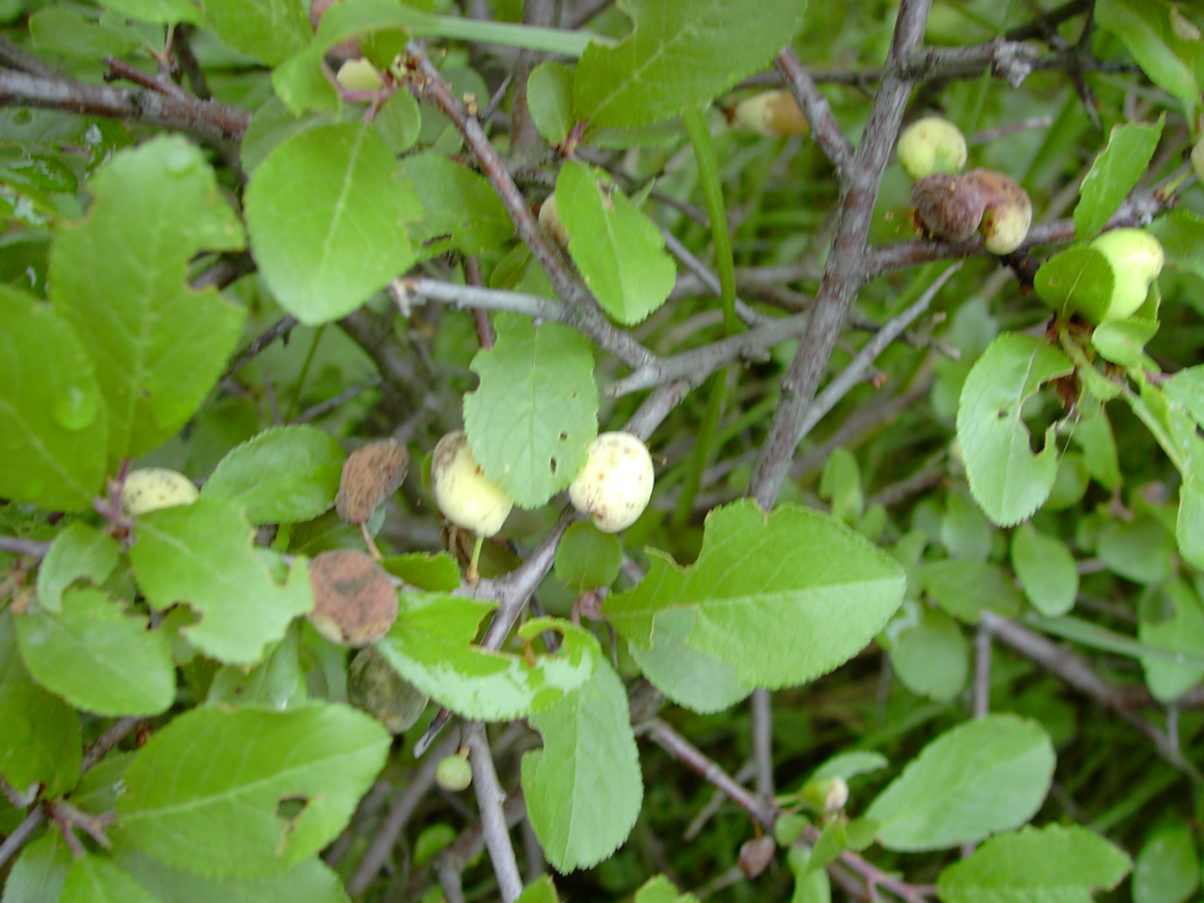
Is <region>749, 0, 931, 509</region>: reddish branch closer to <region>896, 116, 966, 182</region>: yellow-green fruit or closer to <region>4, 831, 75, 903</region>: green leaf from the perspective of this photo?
<region>896, 116, 966, 182</region>: yellow-green fruit

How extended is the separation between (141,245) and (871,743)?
1.01 meters

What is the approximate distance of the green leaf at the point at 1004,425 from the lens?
502 mm

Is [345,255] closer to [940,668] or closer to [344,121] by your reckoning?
[344,121]

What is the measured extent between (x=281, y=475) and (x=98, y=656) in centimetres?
13

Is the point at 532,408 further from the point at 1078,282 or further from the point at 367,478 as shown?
the point at 1078,282

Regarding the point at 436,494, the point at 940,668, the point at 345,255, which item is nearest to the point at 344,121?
the point at 345,255

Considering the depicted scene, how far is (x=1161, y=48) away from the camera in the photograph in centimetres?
56

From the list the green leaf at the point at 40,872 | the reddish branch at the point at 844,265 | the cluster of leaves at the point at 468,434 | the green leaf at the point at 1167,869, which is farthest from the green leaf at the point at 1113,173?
the green leaf at the point at 1167,869

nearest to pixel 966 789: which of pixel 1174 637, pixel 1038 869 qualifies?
pixel 1038 869

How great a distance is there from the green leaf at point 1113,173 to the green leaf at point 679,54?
19cm

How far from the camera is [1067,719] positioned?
122 cm

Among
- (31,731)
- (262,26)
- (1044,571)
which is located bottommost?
(1044,571)

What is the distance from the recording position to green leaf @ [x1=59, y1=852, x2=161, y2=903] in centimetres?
44

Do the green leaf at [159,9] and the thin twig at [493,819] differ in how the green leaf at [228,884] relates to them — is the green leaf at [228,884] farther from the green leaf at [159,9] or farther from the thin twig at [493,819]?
the green leaf at [159,9]
